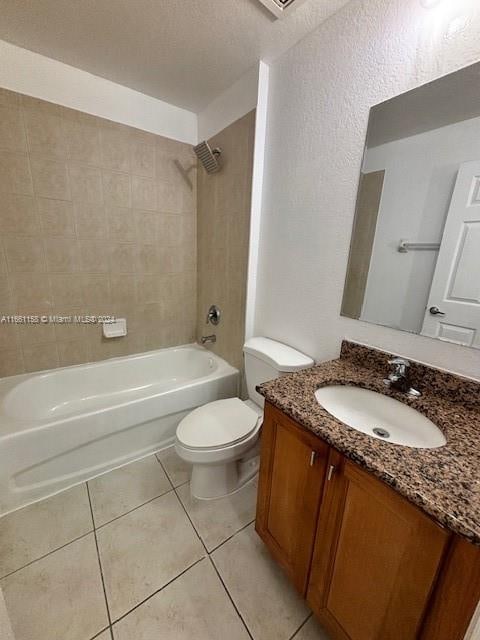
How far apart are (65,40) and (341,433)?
2.24m

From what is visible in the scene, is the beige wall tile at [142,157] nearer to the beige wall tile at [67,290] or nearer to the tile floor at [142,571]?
the beige wall tile at [67,290]

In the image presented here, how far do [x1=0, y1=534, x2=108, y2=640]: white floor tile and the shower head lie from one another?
90.3 inches

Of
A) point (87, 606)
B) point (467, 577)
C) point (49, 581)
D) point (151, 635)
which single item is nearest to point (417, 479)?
point (467, 577)

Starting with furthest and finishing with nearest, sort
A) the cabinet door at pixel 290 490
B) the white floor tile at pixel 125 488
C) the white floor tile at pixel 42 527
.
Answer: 1. the white floor tile at pixel 125 488
2. the white floor tile at pixel 42 527
3. the cabinet door at pixel 290 490

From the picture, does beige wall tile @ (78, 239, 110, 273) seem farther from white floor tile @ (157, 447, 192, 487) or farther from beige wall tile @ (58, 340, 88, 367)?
white floor tile @ (157, 447, 192, 487)

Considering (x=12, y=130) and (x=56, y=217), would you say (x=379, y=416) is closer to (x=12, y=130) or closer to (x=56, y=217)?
(x=56, y=217)

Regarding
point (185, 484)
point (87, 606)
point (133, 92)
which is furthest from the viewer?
point (133, 92)

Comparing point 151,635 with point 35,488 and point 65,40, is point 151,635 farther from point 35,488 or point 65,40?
point 65,40

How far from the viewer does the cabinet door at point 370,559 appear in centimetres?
59

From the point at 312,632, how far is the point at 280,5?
96.4 inches

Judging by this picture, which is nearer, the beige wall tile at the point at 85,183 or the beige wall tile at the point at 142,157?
the beige wall tile at the point at 85,183

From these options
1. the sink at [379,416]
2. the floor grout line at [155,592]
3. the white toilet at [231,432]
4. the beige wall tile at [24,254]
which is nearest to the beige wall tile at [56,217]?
the beige wall tile at [24,254]

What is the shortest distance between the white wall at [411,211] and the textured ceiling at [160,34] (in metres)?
0.72

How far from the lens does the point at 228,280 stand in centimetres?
199
